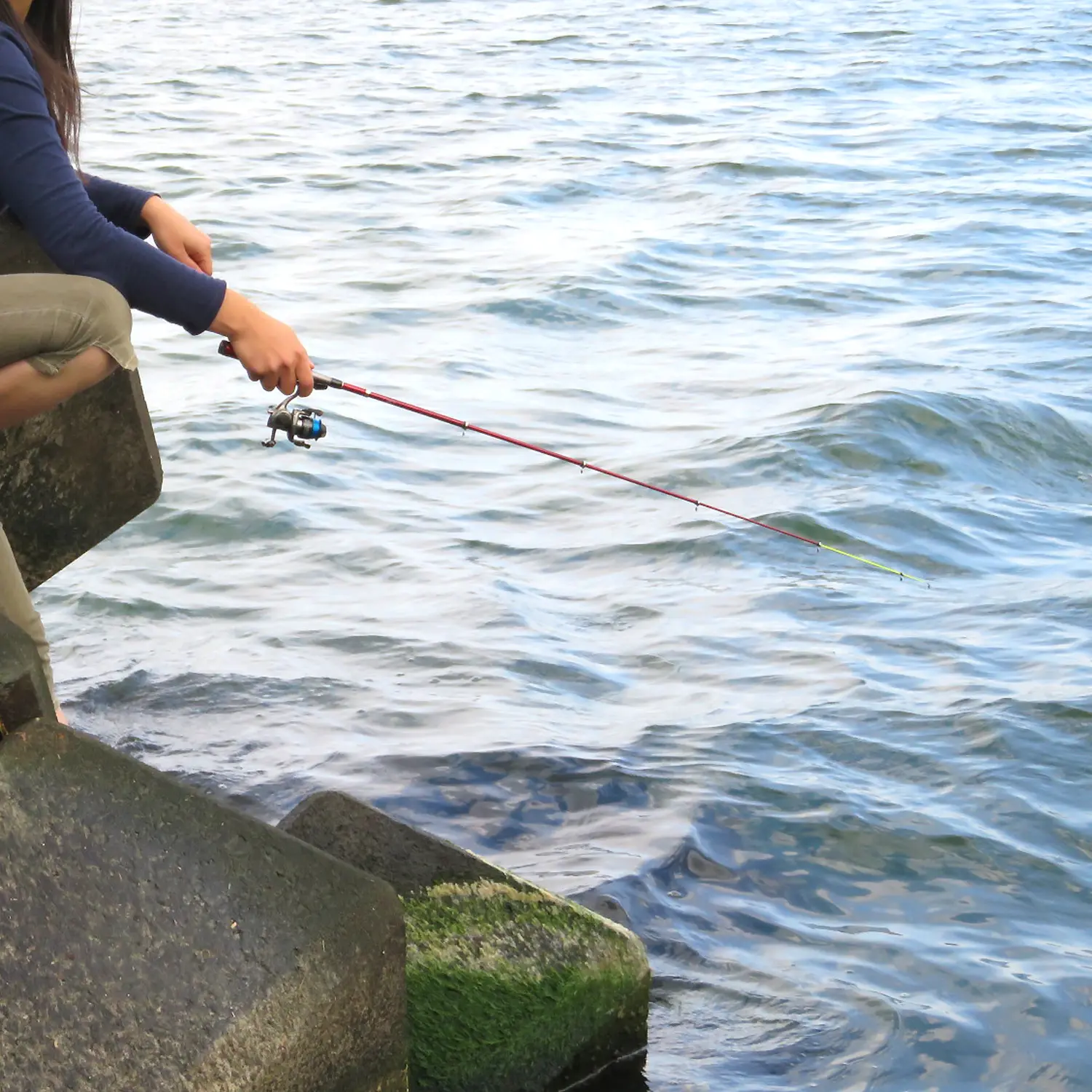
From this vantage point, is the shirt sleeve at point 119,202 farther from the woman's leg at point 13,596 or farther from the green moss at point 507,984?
the green moss at point 507,984

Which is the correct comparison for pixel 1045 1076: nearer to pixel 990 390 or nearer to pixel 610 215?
pixel 990 390

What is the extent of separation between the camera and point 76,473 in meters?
3.83

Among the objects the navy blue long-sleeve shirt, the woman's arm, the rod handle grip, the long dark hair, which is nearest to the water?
the rod handle grip

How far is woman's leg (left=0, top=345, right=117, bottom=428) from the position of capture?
3.22m

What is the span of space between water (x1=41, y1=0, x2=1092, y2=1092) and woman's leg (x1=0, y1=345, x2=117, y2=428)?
1.81 m

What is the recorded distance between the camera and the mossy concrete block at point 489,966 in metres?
3.27

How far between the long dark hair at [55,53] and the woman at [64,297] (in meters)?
0.05

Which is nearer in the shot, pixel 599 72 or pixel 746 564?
pixel 746 564

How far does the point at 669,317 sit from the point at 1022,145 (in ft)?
20.9

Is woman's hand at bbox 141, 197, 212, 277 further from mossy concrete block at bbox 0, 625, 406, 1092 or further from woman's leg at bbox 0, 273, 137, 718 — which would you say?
mossy concrete block at bbox 0, 625, 406, 1092

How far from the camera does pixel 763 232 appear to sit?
1294 cm

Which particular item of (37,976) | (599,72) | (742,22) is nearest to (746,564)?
(37,976)

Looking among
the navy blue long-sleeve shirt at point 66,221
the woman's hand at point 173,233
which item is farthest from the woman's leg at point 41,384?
the woman's hand at point 173,233

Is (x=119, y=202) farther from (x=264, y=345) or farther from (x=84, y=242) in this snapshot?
(x=264, y=345)
